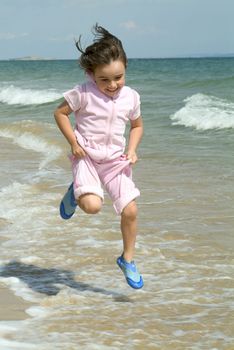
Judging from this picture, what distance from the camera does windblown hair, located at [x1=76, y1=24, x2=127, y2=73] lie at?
411 cm

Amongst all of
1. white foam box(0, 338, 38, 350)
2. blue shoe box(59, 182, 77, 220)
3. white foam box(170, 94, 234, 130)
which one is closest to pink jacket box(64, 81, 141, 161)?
blue shoe box(59, 182, 77, 220)

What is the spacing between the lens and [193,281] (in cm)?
472

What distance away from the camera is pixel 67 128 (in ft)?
14.0

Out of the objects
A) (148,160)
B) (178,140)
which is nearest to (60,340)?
(148,160)

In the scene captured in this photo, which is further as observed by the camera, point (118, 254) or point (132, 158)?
point (118, 254)

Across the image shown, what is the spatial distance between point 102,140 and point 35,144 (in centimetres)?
929

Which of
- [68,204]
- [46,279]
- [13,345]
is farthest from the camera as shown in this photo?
[46,279]

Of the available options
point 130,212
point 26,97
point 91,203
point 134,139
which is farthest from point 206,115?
point 26,97

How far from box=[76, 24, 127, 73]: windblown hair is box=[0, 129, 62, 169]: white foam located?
5824 millimetres

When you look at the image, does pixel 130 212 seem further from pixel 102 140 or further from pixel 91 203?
pixel 102 140

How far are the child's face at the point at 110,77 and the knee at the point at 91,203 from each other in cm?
68

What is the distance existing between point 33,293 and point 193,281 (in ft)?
3.72

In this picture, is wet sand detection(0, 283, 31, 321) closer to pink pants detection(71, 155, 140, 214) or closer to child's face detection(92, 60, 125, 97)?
pink pants detection(71, 155, 140, 214)

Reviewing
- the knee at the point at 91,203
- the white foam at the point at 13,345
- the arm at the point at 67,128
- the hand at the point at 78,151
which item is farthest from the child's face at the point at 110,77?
the white foam at the point at 13,345
